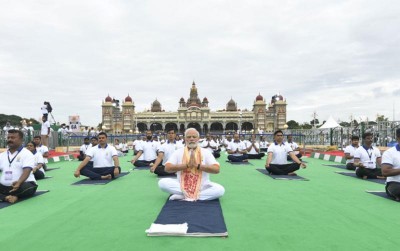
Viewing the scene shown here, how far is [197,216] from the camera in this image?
342cm

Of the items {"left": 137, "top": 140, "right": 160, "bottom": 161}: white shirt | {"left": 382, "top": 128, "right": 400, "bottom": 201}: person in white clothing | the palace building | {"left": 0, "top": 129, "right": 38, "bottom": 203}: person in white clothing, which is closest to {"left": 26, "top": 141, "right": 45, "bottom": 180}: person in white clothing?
{"left": 0, "top": 129, "right": 38, "bottom": 203}: person in white clothing

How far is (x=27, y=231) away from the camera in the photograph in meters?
3.12

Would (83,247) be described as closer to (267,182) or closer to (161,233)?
(161,233)

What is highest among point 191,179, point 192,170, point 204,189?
point 192,170

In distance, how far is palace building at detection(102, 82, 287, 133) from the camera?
75875 millimetres

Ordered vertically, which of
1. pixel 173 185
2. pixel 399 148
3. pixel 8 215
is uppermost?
pixel 399 148

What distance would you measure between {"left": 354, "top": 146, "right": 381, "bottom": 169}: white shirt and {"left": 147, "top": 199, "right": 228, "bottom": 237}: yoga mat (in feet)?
14.1

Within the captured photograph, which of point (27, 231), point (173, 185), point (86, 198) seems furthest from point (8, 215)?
point (173, 185)

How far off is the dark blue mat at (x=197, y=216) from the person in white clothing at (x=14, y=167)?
84.4 inches

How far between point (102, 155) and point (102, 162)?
170mm

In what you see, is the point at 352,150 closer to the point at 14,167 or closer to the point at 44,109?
the point at 14,167

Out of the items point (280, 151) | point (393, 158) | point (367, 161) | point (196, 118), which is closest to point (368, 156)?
point (367, 161)

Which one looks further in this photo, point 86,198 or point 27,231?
point 86,198

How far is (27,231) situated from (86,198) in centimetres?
162
